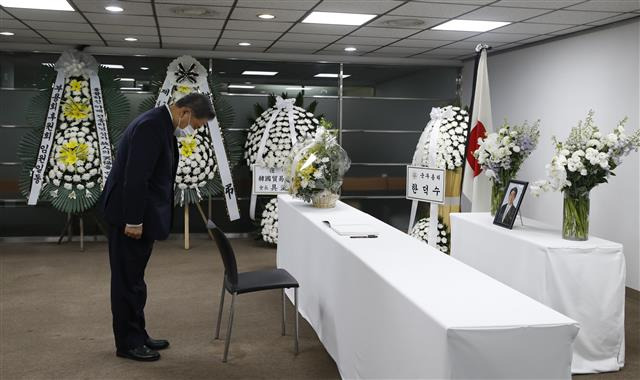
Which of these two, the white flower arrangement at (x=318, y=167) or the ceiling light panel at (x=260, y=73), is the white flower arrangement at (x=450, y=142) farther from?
the ceiling light panel at (x=260, y=73)

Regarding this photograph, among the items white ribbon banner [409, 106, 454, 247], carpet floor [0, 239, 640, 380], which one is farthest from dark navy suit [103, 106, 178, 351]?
white ribbon banner [409, 106, 454, 247]

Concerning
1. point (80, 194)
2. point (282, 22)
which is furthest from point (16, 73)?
point (282, 22)

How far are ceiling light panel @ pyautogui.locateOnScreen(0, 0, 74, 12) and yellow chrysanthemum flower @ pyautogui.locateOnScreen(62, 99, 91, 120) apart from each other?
2.00 metres

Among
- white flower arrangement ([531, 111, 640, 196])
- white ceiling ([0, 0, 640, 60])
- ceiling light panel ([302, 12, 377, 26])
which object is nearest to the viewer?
white flower arrangement ([531, 111, 640, 196])

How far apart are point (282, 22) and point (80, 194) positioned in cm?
311

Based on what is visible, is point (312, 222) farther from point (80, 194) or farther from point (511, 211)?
point (80, 194)

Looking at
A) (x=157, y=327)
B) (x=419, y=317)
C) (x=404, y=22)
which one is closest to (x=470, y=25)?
(x=404, y=22)

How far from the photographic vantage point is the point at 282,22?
19.5 feet

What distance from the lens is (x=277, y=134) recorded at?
7.62 m

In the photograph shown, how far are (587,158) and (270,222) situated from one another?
4433 mm

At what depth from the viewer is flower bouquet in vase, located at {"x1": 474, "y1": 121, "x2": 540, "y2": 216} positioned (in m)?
4.39

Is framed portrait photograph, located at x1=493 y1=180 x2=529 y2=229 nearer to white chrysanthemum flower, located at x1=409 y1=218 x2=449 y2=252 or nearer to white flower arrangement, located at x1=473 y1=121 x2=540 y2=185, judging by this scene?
white flower arrangement, located at x1=473 y1=121 x2=540 y2=185

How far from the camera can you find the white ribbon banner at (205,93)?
25.1ft

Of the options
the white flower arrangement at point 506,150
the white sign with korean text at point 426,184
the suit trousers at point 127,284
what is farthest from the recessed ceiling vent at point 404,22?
the suit trousers at point 127,284
